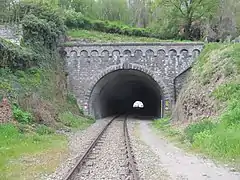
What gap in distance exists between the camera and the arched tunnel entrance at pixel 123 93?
2802cm

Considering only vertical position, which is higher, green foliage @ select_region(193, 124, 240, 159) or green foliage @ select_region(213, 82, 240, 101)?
green foliage @ select_region(213, 82, 240, 101)

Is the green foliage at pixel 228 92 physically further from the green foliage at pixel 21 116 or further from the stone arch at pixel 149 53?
the stone arch at pixel 149 53

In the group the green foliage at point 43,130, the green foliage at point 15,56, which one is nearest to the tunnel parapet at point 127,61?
the green foliage at point 15,56

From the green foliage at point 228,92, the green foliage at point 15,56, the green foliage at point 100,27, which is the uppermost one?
the green foliage at point 100,27

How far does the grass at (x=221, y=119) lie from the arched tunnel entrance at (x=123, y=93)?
7.78 m

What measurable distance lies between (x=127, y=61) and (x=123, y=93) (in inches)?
618

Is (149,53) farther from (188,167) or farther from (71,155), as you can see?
(188,167)

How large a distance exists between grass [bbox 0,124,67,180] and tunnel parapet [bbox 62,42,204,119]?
12100 mm

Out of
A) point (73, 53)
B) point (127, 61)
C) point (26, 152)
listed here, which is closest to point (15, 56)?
point (73, 53)

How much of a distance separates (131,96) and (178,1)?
15273 millimetres

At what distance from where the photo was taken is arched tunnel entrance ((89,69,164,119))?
2802cm

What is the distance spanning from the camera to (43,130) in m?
14.8

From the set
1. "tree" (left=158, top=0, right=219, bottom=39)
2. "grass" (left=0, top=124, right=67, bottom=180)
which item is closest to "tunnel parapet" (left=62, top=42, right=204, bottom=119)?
"tree" (left=158, top=0, right=219, bottom=39)

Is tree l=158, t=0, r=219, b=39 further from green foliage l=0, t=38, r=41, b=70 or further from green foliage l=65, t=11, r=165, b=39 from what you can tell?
green foliage l=0, t=38, r=41, b=70
